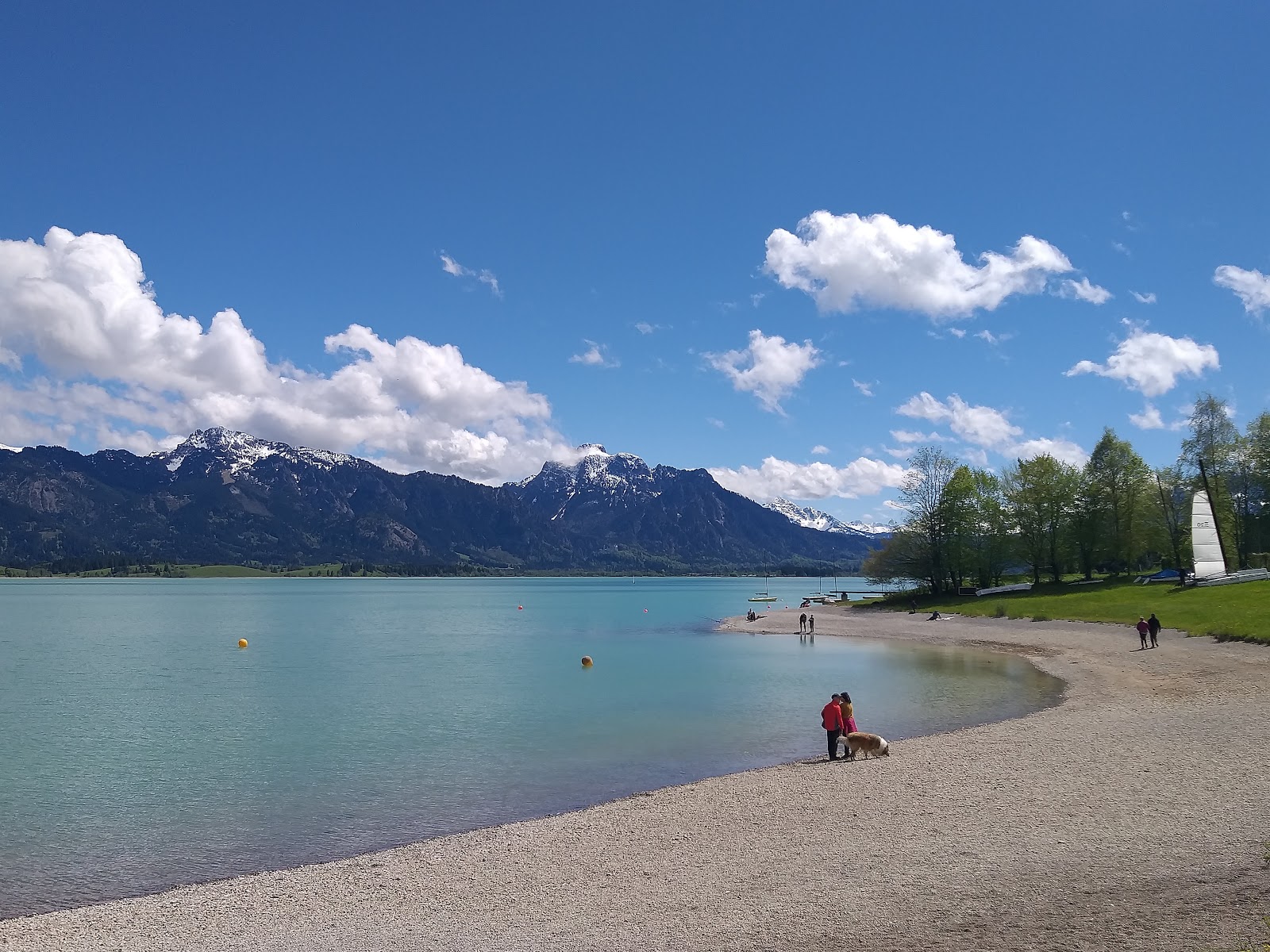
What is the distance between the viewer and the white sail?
7288cm

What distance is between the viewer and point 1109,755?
22500 millimetres

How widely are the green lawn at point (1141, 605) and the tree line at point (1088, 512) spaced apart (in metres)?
6.16

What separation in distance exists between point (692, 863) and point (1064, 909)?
20.9ft

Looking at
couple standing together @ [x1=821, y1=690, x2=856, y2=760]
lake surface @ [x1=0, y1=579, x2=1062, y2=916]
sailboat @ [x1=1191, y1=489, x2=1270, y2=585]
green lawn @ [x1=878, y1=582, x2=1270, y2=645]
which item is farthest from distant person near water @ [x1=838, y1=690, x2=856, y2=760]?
sailboat @ [x1=1191, y1=489, x2=1270, y2=585]

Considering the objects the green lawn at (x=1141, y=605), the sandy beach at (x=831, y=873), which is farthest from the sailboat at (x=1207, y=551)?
the sandy beach at (x=831, y=873)

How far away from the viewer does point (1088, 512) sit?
9419cm

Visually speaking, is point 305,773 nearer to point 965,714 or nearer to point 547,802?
point 547,802

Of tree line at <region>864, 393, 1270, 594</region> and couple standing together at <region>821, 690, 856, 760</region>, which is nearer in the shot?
couple standing together at <region>821, 690, 856, 760</region>

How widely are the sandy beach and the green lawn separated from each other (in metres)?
34.6

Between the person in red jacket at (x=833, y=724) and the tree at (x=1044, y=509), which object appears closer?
the person in red jacket at (x=833, y=724)

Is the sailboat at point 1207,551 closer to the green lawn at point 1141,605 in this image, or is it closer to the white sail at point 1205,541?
the white sail at point 1205,541

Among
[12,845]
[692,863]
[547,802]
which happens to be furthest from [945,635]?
[12,845]

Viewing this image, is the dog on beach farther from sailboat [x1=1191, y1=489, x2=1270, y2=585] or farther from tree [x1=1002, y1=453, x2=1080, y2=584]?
tree [x1=1002, y1=453, x2=1080, y2=584]

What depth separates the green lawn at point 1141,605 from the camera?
172 feet
